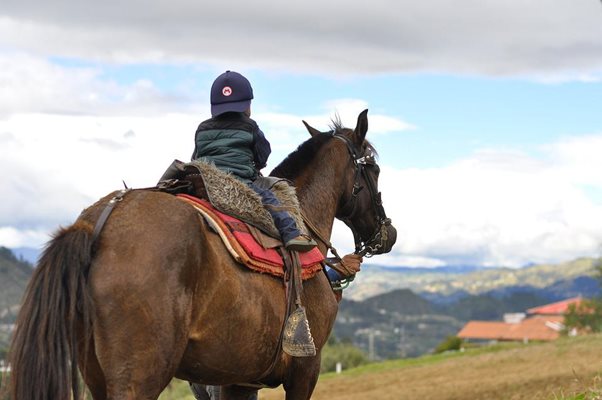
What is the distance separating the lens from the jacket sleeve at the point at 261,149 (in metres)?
6.74

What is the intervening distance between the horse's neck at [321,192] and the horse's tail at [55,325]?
2.68 metres

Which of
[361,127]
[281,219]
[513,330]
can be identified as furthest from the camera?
[513,330]

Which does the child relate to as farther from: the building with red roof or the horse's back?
the building with red roof

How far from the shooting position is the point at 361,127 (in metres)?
8.11

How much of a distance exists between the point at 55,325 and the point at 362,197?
371cm

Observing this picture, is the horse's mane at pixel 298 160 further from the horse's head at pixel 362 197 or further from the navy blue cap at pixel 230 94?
the navy blue cap at pixel 230 94

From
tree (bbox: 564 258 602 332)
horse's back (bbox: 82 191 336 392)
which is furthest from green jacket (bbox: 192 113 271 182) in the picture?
tree (bbox: 564 258 602 332)

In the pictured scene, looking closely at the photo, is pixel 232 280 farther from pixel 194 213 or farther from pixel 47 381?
pixel 47 381

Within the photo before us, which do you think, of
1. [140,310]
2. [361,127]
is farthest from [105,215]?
[361,127]

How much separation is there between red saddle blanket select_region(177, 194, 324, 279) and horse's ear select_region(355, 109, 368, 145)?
6.44 ft

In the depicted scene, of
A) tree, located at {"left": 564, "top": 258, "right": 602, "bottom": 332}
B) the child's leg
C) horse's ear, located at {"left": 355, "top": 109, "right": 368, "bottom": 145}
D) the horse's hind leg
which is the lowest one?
tree, located at {"left": 564, "top": 258, "right": 602, "bottom": 332}

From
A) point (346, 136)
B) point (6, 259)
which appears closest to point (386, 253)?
point (346, 136)

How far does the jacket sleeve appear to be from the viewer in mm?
6738

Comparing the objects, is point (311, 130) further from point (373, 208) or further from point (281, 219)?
point (281, 219)
